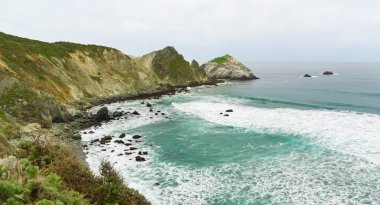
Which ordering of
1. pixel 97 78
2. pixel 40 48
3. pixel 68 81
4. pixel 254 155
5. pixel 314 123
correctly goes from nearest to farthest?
pixel 254 155 → pixel 314 123 → pixel 68 81 → pixel 40 48 → pixel 97 78

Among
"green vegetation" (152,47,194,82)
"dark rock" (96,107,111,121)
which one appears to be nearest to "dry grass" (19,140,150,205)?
"dark rock" (96,107,111,121)

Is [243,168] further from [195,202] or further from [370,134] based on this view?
[370,134]

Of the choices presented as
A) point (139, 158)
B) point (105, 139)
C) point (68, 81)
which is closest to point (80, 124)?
point (105, 139)

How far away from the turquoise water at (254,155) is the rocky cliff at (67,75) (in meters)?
8.95

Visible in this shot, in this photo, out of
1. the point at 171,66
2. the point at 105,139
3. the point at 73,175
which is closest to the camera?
the point at 73,175

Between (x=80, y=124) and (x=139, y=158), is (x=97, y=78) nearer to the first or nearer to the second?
(x=80, y=124)

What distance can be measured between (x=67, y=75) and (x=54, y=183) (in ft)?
209

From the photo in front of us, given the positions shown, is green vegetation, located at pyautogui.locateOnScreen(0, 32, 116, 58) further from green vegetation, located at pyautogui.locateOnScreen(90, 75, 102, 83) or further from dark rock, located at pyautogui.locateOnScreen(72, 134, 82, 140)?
dark rock, located at pyautogui.locateOnScreen(72, 134, 82, 140)

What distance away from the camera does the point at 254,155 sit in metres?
32.8

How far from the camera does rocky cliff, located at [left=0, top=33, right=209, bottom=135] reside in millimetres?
43688

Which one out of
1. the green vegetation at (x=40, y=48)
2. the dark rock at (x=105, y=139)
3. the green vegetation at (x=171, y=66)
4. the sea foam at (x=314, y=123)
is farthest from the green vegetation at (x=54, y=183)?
the green vegetation at (x=171, y=66)

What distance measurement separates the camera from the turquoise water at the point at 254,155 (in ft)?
79.1

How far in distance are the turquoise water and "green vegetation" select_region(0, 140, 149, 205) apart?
1036 centimetres

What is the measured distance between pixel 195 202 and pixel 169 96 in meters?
55.2
